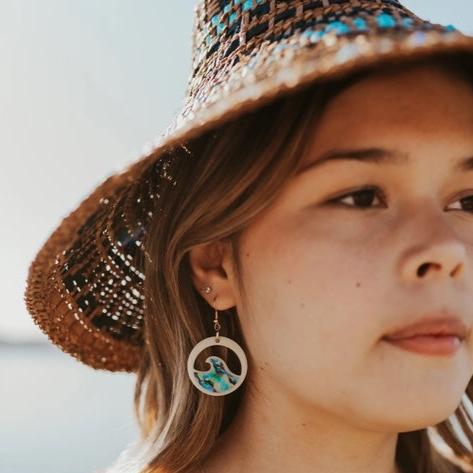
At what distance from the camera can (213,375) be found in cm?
173

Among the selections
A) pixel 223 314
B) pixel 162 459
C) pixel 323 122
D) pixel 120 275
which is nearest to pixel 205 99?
pixel 323 122

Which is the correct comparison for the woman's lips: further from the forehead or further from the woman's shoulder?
the woman's shoulder

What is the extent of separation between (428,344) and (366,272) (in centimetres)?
17

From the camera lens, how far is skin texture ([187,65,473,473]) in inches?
52.2

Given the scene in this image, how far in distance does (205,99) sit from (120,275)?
73 cm

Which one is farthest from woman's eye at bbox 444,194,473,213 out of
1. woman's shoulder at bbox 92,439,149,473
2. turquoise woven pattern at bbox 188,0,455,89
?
woman's shoulder at bbox 92,439,149,473

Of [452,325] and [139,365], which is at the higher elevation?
[452,325]

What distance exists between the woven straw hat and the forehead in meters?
0.13

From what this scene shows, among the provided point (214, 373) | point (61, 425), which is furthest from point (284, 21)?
point (61, 425)

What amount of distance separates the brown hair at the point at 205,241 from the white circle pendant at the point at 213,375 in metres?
0.03

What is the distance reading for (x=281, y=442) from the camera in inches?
64.1

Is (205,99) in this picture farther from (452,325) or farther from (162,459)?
(162,459)

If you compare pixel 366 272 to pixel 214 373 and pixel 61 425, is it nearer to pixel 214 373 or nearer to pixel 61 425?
pixel 214 373

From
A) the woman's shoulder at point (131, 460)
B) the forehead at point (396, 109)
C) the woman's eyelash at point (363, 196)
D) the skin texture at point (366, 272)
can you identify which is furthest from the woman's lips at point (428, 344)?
the woman's shoulder at point (131, 460)
